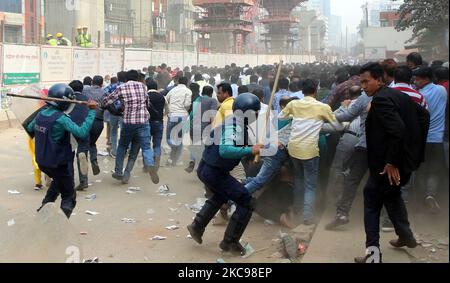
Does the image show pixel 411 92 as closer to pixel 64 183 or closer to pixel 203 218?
pixel 203 218

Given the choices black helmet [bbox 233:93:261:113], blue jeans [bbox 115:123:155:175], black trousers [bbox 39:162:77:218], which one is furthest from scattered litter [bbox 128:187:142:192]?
black helmet [bbox 233:93:261:113]

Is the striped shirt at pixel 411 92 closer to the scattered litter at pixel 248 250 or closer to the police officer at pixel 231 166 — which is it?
the police officer at pixel 231 166

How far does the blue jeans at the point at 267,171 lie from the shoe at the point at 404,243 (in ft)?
5.05

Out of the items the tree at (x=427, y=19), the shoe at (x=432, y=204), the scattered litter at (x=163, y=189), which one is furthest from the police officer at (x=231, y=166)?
the tree at (x=427, y=19)

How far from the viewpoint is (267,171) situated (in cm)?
555

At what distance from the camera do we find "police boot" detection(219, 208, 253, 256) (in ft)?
15.3

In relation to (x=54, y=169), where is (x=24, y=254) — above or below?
below

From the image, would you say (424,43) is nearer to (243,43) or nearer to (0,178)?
(0,178)

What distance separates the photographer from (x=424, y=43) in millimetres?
15273

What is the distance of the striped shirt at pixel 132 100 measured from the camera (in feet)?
24.3

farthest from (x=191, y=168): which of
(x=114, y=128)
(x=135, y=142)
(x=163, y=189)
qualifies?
(x=114, y=128)
